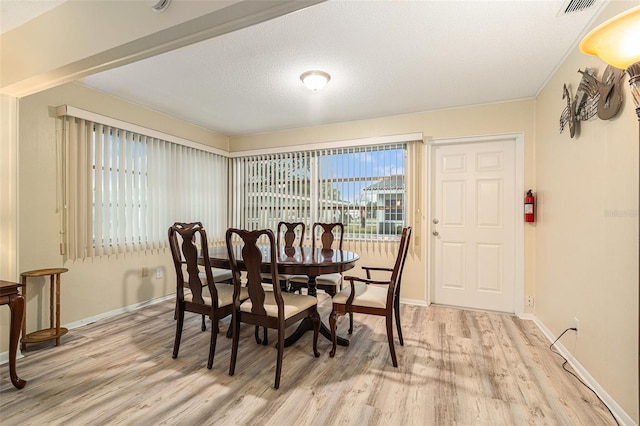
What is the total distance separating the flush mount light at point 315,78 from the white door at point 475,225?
1823mm

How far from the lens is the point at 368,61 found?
2.51m

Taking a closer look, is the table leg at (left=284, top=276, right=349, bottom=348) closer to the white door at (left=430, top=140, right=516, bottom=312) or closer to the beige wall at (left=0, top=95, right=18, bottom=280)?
the white door at (left=430, top=140, right=516, bottom=312)

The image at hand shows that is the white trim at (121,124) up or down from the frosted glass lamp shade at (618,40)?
up

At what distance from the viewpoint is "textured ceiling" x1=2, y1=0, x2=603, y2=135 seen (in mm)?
1937

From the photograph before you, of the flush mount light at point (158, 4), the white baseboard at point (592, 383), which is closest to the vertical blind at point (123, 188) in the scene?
the flush mount light at point (158, 4)

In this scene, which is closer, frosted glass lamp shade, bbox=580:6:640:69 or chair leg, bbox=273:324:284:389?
frosted glass lamp shade, bbox=580:6:640:69

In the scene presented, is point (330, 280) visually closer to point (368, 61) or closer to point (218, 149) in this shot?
point (368, 61)

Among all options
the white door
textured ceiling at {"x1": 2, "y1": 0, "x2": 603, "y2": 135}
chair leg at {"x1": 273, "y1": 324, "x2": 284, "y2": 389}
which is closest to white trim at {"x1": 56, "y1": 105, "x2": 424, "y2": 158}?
textured ceiling at {"x1": 2, "y1": 0, "x2": 603, "y2": 135}

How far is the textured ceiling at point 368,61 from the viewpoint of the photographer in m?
1.94

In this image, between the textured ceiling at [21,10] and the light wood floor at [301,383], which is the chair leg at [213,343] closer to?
the light wood floor at [301,383]

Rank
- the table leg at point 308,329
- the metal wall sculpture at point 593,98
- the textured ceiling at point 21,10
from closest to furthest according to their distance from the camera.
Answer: the metal wall sculpture at point 593,98 → the textured ceiling at point 21,10 → the table leg at point 308,329

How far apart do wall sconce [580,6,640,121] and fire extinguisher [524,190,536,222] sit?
6.79 ft

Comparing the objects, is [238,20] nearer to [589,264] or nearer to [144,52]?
[144,52]

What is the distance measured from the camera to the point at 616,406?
172cm
